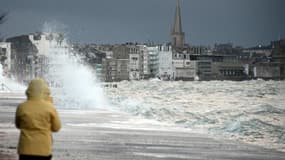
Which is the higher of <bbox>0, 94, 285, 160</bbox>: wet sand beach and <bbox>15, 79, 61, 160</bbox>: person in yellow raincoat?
<bbox>15, 79, 61, 160</bbox>: person in yellow raincoat

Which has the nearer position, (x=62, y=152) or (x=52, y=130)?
(x=52, y=130)

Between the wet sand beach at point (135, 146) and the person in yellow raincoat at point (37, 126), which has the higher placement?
the person in yellow raincoat at point (37, 126)

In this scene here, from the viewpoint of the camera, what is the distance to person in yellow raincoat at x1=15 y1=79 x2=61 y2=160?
22.9ft

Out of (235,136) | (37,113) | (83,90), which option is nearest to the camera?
(37,113)

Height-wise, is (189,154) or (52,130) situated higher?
(52,130)

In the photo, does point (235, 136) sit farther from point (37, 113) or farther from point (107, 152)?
point (37, 113)

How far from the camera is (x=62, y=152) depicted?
569 inches

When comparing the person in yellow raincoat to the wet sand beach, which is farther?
the wet sand beach

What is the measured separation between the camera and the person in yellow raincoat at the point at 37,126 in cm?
697

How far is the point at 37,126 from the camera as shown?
6.99 meters

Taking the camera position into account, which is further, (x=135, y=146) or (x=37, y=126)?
(x=135, y=146)

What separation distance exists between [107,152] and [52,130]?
7888 mm

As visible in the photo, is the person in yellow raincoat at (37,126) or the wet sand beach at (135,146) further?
the wet sand beach at (135,146)

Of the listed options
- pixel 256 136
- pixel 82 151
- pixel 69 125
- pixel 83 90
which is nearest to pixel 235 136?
pixel 256 136
